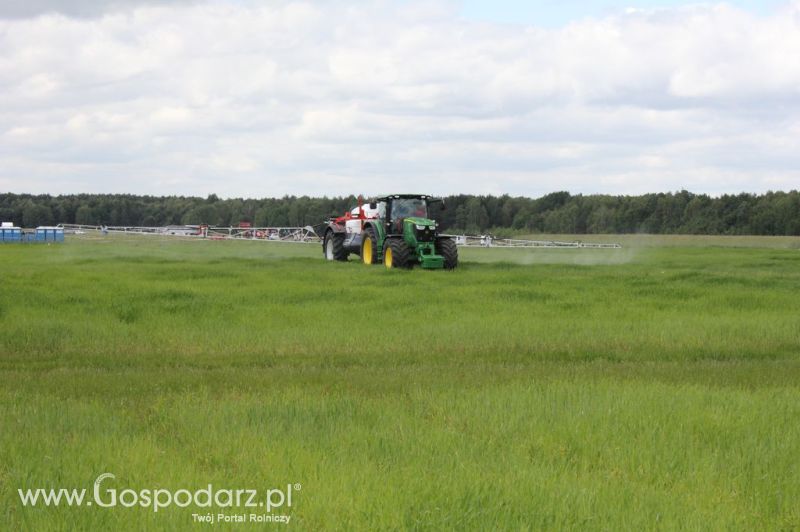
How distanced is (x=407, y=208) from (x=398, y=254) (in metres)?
3.01

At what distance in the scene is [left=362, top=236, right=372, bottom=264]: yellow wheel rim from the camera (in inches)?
1362

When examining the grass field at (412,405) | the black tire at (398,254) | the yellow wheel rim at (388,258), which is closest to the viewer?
the grass field at (412,405)

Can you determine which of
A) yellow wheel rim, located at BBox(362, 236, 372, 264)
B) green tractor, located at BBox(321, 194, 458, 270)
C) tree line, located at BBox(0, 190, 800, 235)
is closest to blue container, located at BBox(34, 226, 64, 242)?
tree line, located at BBox(0, 190, 800, 235)

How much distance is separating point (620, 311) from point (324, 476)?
14000mm

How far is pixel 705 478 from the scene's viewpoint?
7.62 meters

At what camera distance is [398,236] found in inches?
1309

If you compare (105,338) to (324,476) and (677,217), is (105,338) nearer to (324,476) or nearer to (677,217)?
(324,476)

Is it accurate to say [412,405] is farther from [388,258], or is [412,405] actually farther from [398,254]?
[388,258]

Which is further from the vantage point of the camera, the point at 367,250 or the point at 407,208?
the point at 367,250

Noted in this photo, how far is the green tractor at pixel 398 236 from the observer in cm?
3172

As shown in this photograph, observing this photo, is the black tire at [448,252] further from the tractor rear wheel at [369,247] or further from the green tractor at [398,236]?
the tractor rear wheel at [369,247]

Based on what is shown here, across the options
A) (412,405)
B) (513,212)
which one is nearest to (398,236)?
(412,405)

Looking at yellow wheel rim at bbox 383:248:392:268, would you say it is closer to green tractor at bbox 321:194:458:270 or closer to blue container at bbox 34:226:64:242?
green tractor at bbox 321:194:458:270

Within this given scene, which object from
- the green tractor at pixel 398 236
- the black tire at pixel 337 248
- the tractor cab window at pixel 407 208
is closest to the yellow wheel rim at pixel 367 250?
the green tractor at pixel 398 236
